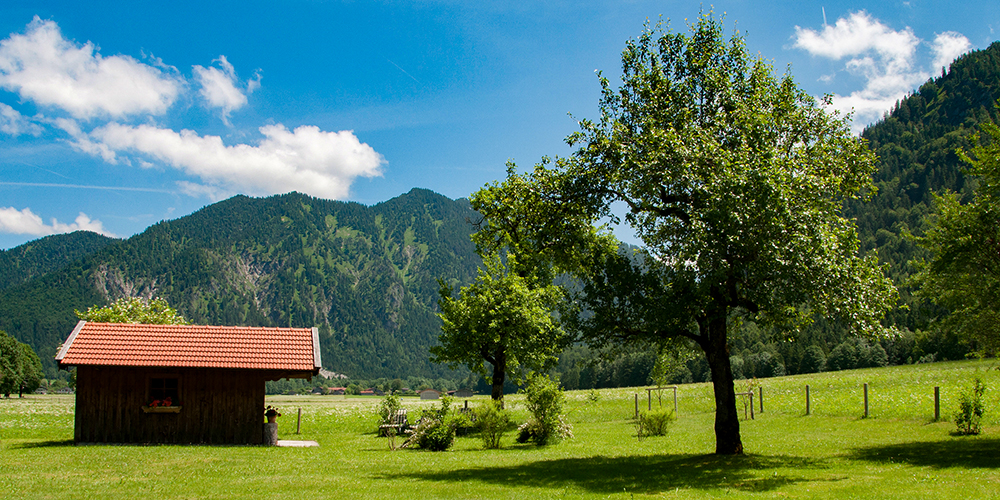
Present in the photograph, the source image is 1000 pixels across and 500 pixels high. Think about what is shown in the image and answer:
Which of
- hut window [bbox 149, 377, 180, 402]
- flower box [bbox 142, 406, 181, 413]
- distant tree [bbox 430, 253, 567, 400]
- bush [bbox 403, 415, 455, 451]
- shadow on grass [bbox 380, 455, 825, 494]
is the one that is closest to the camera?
shadow on grass [bbox 380, 455, 825, 494]

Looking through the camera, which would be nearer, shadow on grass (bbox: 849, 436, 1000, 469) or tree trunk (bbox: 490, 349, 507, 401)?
shadow on grass (bbox: 849, 436, 1000, 469)

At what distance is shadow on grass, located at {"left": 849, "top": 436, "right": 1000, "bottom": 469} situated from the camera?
15242mm

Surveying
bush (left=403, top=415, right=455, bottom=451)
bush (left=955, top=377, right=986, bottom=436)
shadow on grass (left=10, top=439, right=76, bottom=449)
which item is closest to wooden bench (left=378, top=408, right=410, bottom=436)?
bush (left=403, top=415, right=455, bottom=451)

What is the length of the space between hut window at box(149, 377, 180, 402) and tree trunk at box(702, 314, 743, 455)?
61.5ft

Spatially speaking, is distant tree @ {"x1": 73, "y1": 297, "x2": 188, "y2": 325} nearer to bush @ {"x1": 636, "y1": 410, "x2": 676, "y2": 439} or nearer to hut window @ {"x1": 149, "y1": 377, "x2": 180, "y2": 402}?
hut window @ {"x1": 149, "y1": 377, "x2": 180, "y2": 402}

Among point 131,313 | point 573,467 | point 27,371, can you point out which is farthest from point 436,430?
point 27,371

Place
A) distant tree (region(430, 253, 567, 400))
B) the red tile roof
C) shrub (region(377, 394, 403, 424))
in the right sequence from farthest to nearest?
distant tree (region(430, 253, 567, 400)) < shrub (region(377, 394, 403, 424)) < the red tile roof

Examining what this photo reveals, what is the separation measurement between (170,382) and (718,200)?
20081mm

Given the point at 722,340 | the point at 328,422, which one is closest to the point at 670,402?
the point at 328,422

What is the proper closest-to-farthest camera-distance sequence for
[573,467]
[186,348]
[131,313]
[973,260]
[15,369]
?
[573,467], [973,260], [186,348], [131,313], [15,369]

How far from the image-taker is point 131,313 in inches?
1714

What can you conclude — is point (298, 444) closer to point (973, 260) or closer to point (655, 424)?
point (655, 424)

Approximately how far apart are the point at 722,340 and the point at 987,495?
25.1 feet

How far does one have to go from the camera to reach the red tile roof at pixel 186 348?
2220cm
